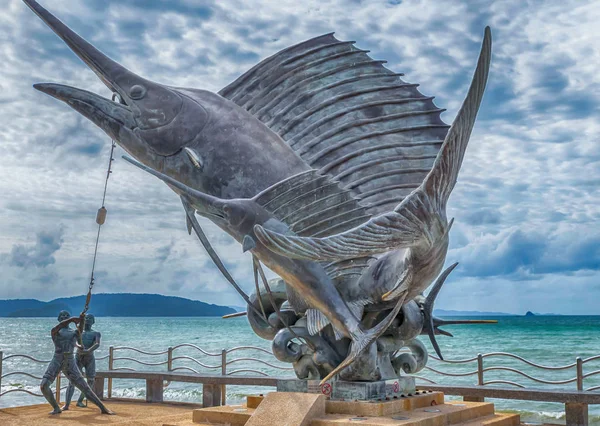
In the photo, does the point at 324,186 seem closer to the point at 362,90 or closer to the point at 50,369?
the point at 362,90

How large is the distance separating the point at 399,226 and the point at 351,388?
5.77ft

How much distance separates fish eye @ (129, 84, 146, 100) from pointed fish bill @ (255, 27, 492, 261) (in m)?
2.31

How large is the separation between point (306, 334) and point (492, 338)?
34.6m

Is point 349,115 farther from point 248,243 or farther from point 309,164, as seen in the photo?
point 248,243

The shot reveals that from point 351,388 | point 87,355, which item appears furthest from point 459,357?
point 351,388

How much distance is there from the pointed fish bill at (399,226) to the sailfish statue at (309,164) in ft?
1.98

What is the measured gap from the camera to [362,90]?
6488mm

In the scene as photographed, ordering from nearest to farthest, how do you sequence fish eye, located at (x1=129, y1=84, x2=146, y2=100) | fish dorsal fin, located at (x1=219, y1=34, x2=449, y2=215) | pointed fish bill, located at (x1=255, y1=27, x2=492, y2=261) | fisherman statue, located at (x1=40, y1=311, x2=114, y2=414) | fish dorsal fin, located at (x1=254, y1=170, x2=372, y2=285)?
pointed fish bill, located at (x1=255, y1=27, x2=492, y2=261), fish dorsal fin, located at (x1=254, y1=170, x2=372, y2=285), fish dorsal fin, located at (x1=219, y1=34, x2=449, y2=215), fish eye, located at (x1=129, y1=84, x2=146, y2=100), fisherman statue, located at (x1=40, y1=311, x2=114, y2=414)

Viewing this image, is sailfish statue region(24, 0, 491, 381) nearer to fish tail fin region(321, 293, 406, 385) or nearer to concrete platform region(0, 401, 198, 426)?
fish tail fin region(321, 293, 406, 385)

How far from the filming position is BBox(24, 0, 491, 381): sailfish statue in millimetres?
5977

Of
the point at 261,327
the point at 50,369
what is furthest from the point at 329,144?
the point at 50,369

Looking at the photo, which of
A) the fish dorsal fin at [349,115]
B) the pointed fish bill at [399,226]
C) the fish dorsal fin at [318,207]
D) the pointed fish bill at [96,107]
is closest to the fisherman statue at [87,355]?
the pointed fish bill at [96,107]

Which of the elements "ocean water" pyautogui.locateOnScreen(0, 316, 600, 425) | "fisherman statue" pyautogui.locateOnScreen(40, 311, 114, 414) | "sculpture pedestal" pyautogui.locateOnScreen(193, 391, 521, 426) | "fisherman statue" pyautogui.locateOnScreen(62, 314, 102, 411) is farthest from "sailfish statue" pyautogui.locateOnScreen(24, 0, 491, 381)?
"ocean water" pyautogui.locateOnScreen(0, 316, 600, 425)

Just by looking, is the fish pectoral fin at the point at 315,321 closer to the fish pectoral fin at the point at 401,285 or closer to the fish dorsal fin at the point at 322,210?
the fish dorsal fin at the point at 322,210
